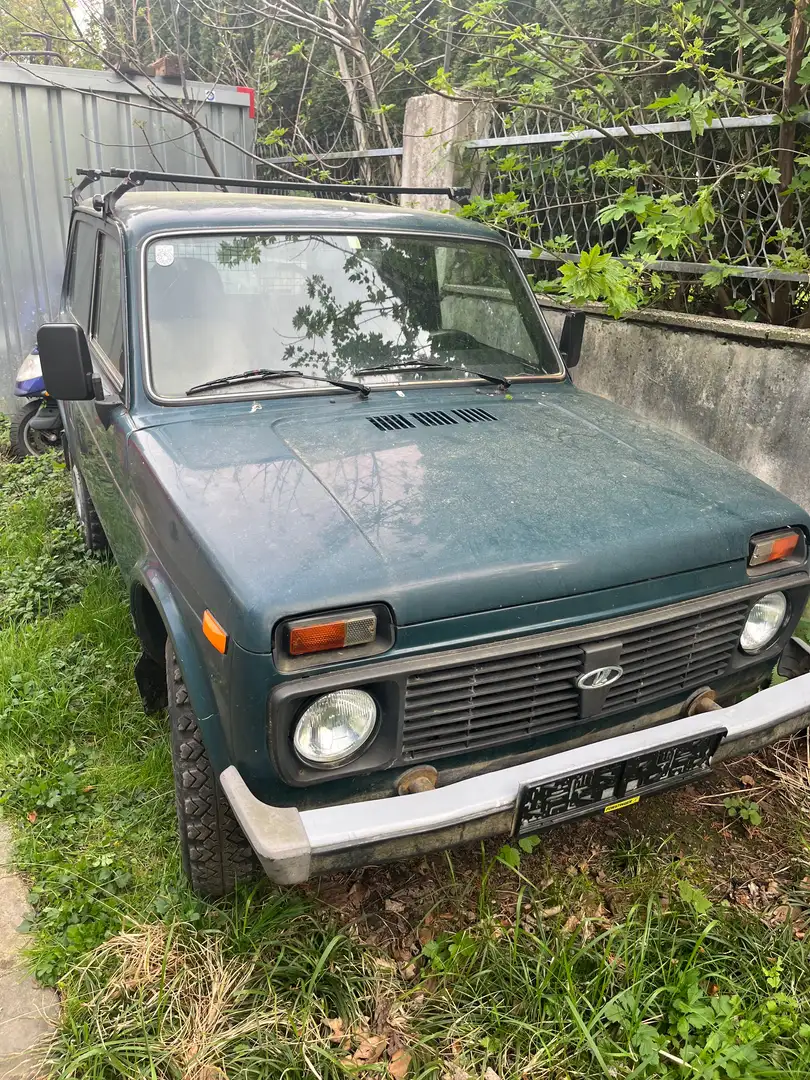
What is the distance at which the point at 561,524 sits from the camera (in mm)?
2180

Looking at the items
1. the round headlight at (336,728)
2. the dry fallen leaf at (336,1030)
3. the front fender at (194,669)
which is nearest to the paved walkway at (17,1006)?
the dry fallen leaf at (336,1030)

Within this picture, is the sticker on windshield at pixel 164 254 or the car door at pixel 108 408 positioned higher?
the sticker on windshield at pixel 164 254

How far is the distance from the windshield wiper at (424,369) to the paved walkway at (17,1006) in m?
2.12

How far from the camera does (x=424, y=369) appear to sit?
311 centimetres

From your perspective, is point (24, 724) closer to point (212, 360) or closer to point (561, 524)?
point (212, 360)

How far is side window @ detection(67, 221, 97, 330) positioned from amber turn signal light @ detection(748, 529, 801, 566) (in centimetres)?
322

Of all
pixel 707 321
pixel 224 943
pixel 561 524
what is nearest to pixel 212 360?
pixel 561 524

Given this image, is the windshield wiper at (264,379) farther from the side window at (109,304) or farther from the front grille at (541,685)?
the front grille at (541,685)

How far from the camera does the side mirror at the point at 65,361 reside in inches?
109

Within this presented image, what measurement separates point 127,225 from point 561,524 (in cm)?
204

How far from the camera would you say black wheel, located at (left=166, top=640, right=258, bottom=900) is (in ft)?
7.47

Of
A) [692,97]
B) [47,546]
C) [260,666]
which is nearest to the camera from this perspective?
[260,666]

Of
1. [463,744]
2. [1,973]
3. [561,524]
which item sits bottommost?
[1,973]

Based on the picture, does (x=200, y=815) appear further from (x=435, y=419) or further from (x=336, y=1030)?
(x=435, y=419)
